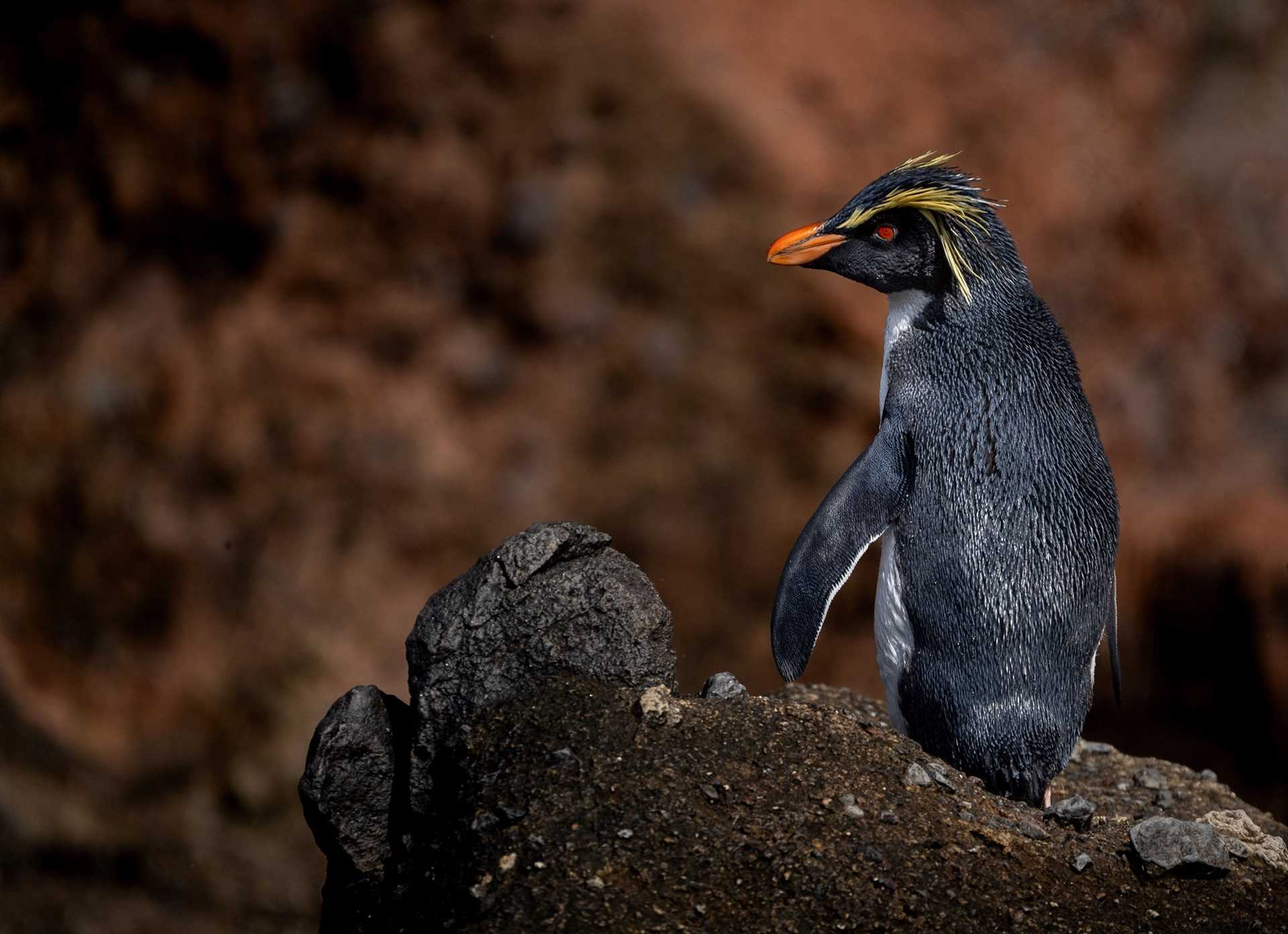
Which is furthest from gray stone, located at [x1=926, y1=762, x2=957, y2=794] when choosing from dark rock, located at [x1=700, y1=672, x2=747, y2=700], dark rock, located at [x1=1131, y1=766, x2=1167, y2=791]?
dark rock, located at [x1=1131, y1=766, x2=1167, y2=791]

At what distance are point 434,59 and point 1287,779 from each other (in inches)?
81.7

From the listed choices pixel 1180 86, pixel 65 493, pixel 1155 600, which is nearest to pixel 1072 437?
pixel 1155 600

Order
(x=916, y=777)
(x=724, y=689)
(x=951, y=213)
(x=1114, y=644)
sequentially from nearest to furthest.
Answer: (x=916, y=777)
(x=724, y=689)
(x=951, y=213)
(x=1114, y=644)

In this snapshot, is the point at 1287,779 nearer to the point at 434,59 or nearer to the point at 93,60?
the point at 434,59

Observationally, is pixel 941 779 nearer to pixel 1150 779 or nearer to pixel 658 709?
pixel 658 709

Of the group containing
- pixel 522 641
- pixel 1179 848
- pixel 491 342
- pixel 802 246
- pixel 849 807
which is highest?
pixel 491 342

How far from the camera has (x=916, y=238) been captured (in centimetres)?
172

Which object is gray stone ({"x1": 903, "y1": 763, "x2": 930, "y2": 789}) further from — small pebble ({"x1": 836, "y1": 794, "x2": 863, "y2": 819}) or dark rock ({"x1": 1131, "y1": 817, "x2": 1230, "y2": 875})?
dark rock ({"x1": 1131, "y1": 817, "x2": 1230, "y2": 875})

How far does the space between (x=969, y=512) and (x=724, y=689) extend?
39 cm

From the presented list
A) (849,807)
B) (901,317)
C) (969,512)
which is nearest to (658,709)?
(849,807)

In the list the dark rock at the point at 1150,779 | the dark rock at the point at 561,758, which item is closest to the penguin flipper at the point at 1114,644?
the dark rock at the point at 1150,779

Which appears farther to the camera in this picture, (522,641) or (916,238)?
(916,238)

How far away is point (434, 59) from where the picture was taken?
2.29m

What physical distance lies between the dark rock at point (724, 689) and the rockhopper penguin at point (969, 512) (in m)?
0.06
